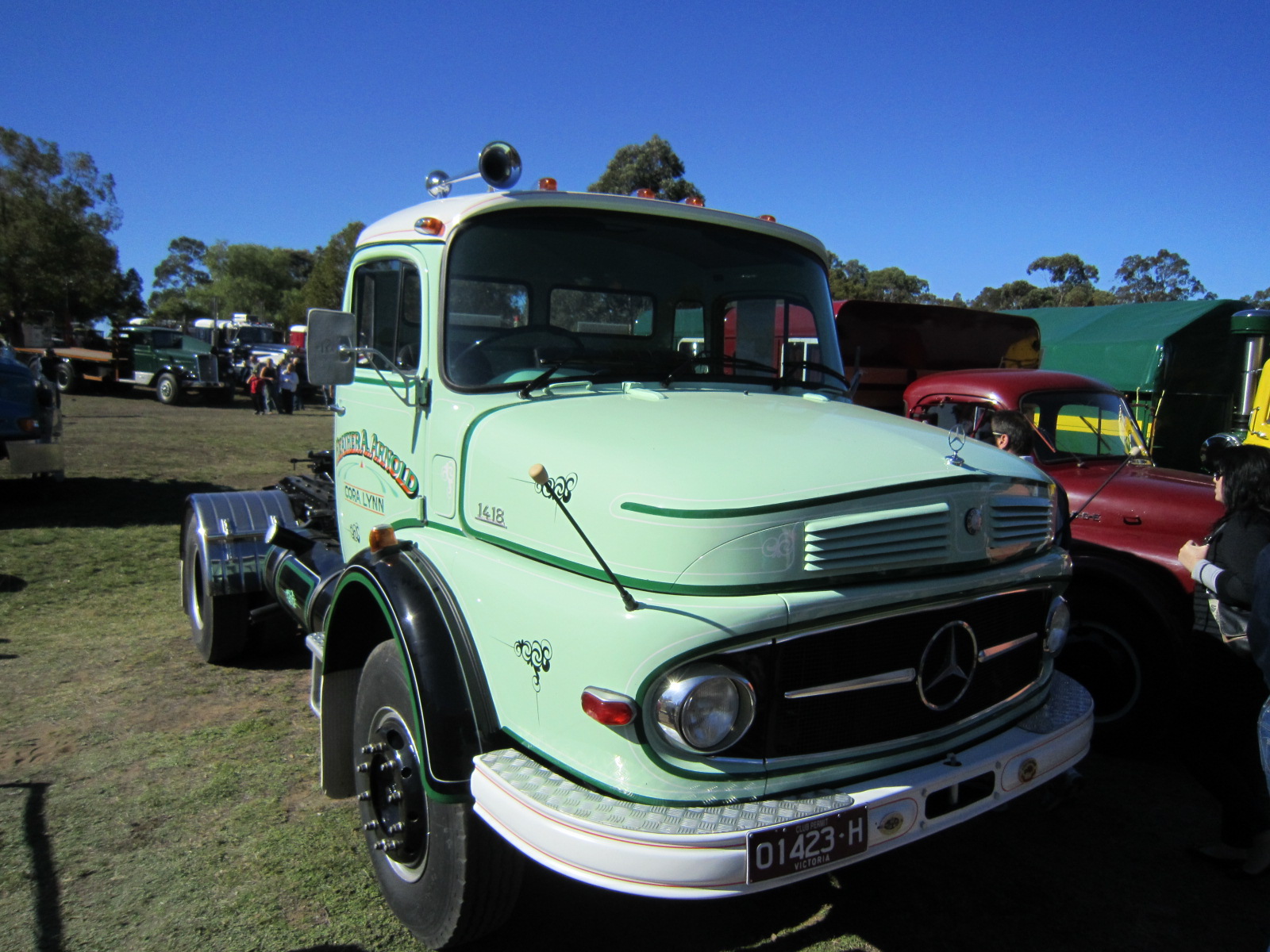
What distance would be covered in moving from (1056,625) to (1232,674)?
953mm

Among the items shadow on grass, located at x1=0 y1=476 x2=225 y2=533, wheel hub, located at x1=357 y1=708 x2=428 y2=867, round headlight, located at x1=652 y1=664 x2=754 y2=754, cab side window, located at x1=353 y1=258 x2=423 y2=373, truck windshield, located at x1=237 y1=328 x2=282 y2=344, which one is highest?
truck windshield, located at x1=237 y1=328 x2=282 y2=344

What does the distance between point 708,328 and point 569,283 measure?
0.66 meters

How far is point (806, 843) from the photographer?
211cm

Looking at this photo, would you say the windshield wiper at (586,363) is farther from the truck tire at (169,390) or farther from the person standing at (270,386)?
the truck tire at (169,390)

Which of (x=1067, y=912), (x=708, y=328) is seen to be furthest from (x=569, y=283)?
(x=1067, y=912)

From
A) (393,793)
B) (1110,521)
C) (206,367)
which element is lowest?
(393,793)

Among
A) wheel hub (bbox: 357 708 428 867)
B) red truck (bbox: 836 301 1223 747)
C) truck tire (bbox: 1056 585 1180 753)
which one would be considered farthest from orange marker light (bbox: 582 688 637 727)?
truck tire (bbox: 1056 585 1180 753)

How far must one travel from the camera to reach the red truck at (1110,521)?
4.36 meters

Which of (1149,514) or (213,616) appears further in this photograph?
(213,616)

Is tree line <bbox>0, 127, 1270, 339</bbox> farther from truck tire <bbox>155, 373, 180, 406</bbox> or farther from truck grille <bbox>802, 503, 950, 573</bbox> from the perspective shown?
truck grille <bbox>802, 503, 950, 573</bbox>

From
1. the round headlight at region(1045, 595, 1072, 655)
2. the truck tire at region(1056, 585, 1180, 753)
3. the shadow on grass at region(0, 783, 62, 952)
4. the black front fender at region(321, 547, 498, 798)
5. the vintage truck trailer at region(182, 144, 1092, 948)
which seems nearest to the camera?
the vintage truck trailer at region(182, 144, 1092, 948)

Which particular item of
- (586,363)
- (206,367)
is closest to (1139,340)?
(586,363)

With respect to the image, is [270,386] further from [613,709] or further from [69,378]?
[613,709]

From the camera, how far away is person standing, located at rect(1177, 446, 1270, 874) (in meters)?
3.25
